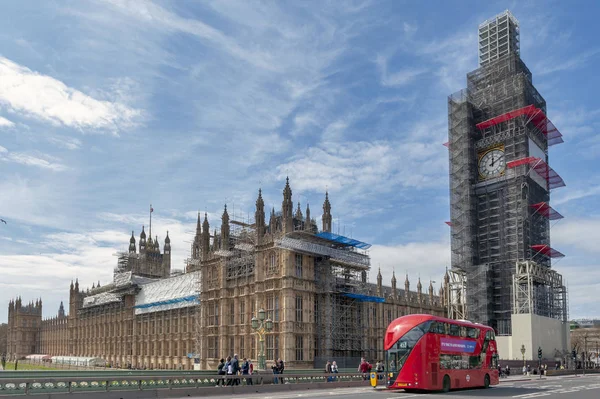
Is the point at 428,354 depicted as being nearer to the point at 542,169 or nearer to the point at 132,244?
the point at 542,169

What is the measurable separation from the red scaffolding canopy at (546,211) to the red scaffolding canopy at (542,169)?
462cm

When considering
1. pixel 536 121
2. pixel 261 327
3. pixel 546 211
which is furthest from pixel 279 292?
pixel 536 121

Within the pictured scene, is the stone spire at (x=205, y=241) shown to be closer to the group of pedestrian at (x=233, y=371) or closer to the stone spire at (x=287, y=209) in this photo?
the stone spire at (x=287, y=209)

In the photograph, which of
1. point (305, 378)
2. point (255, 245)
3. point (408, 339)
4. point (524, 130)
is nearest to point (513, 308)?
point (524, 130)

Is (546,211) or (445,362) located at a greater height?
(546,211)

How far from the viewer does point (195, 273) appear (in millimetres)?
103000

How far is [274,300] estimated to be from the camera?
235 ft

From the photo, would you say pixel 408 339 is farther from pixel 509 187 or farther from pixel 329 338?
pixel 509 187

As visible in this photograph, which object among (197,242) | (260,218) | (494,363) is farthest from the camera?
(197,242)

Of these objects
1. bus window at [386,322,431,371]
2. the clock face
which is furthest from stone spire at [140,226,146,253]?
bus window at [386,322,431,371]

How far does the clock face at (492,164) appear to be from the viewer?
284 feet

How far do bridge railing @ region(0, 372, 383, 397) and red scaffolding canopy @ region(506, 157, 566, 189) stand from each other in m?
48.1

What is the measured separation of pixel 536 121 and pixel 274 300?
154ft

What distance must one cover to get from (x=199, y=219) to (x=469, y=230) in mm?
44616
